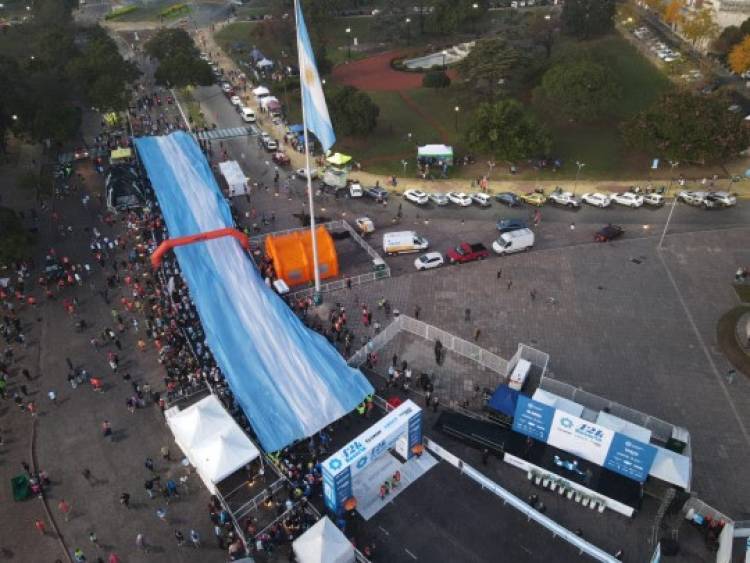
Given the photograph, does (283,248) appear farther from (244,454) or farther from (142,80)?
(142,80)

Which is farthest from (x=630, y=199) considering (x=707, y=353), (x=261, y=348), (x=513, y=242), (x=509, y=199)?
(x=261, y=348)

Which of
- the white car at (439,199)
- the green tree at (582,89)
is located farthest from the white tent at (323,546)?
the green tree at (582,89)

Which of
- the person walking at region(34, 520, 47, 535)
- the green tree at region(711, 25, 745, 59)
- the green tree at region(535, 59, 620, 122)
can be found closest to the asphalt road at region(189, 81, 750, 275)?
the green tree at region(535, 59, 620, 122)

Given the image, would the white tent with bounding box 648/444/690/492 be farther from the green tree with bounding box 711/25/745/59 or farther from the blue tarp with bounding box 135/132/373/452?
the green tree with bounding box 711/25/745/59

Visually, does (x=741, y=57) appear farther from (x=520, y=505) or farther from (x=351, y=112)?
(x=520, y=505)

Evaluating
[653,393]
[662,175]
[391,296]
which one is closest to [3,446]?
[391,296]
